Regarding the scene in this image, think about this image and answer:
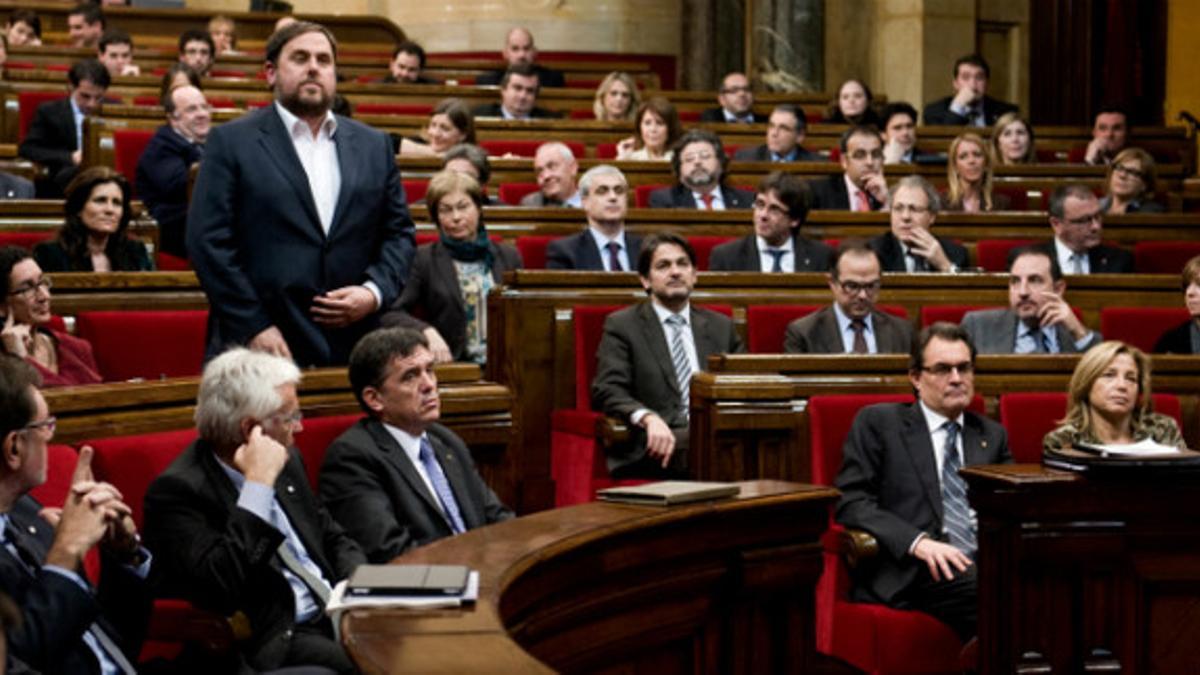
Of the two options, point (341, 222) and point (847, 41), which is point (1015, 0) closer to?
point (847, 41)

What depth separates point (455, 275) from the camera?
5.82 meters

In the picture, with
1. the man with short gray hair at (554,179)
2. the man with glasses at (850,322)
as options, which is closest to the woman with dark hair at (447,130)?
the man with short gray hair at (554,179)

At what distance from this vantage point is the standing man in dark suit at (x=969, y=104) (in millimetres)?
9938

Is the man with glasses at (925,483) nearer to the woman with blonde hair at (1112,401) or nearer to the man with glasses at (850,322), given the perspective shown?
the woman with blonde hair at (1112,401)

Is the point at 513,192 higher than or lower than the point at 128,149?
lower

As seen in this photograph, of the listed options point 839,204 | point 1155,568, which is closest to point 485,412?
point 1155,568

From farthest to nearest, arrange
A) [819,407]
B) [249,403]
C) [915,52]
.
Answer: [915,52] → [819,407] → [249,403]

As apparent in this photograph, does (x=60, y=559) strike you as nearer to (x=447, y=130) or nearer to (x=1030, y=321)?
(x=1030, y=321)

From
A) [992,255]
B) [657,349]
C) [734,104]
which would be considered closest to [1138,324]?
[992,255]

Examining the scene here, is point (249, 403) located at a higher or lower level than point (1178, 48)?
lower

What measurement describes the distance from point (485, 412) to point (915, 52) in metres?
7.45

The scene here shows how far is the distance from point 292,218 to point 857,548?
1412mm

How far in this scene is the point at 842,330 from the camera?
18.2 ft

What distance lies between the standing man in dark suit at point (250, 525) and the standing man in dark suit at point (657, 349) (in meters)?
1.82
